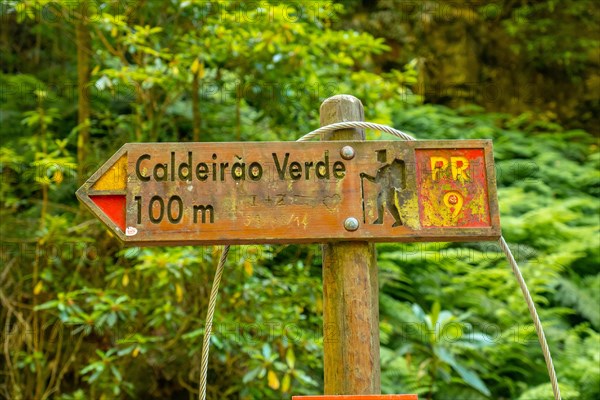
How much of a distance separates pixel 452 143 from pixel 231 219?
1.55 ft

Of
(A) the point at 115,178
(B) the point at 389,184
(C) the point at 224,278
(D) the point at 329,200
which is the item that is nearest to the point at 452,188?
(B) the point at 389,184

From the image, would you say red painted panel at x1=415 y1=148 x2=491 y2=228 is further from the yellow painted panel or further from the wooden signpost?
the yellow painted panel

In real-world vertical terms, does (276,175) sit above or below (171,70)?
below

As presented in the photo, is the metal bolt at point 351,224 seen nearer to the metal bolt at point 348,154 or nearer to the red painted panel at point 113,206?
the metal bolt at point 348,154

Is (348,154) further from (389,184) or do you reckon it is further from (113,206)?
(113,206)

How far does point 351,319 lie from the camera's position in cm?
121

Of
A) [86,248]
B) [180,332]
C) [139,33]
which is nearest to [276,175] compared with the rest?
[180,332]

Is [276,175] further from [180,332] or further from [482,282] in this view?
[482,282]

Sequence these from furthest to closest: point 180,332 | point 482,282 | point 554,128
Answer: point 554,128, point 482,282, point 180,332

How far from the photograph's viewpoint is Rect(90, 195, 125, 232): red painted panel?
1.18 metres

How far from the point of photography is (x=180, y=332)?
8.29 feet

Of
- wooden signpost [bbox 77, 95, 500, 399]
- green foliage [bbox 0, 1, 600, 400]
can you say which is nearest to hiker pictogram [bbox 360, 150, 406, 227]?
wooden signpost [bbox 77, 95, 500, 399]

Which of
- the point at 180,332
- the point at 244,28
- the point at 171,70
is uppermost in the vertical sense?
the point at 244,28

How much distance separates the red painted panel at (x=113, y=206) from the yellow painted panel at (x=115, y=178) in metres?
0.02
